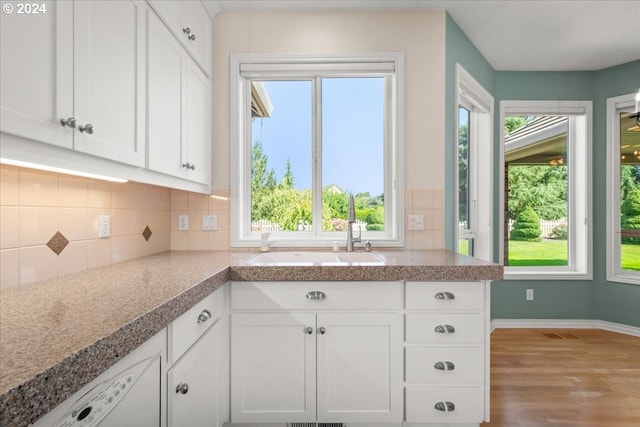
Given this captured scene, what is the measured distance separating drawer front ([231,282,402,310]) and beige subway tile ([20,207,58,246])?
0.75 meters

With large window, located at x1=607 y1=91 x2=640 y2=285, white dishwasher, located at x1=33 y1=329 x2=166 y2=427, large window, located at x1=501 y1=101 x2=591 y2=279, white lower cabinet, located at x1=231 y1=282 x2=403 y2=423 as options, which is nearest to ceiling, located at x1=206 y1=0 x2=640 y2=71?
large window, located at x1=501 y1=101 x2=591 y2=279

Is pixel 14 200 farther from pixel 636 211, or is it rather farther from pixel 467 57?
pixel 636 211

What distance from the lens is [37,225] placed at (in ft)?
4.21

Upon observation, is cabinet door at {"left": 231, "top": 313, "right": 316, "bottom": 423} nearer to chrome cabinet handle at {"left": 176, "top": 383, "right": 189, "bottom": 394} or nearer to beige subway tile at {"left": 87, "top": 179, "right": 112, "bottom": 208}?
chrome cabinet handle at {"left": 176, "top": 383, "right": 189, "bottom": 394}

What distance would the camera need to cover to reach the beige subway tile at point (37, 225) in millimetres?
1228

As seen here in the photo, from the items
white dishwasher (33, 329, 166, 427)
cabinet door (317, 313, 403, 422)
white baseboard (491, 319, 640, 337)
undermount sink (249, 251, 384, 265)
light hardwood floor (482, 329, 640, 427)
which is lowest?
light hardwood floor (482, 329, 640, 427)

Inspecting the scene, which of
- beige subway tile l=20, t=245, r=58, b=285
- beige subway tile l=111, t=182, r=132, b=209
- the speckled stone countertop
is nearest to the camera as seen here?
the speckled stone countertop

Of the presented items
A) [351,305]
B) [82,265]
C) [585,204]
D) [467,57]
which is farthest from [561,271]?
[82,265]

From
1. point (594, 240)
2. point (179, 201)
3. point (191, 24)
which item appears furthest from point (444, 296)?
point (594, 240)

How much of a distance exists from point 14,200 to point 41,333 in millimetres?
702

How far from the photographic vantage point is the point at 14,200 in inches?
46.8

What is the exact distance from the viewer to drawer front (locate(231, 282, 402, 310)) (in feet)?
5.49

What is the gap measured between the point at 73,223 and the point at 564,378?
3.07m

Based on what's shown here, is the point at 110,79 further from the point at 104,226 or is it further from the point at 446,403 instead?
the point at 446,403
